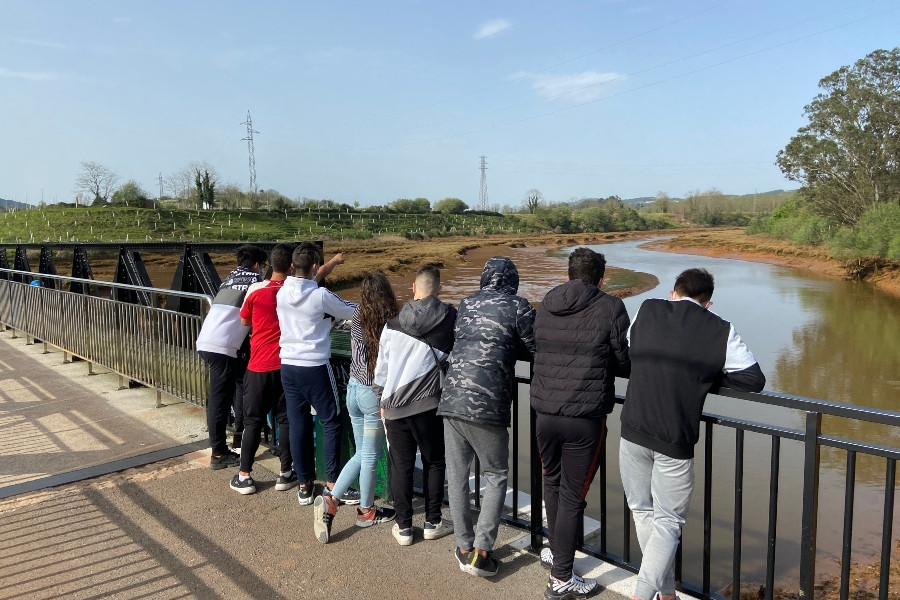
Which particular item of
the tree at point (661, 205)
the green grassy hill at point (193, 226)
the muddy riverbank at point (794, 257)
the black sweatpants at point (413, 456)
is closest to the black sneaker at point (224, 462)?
the black sweatpants at point (413, 456)

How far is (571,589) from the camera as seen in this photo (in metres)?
3.32

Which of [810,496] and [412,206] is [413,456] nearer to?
[810,496]

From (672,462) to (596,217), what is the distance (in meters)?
130

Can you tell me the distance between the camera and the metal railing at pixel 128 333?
623 cm

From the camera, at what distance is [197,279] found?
8500 mm

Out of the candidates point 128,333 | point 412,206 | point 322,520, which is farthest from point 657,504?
point 412,206

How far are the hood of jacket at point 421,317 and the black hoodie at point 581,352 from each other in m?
0.68

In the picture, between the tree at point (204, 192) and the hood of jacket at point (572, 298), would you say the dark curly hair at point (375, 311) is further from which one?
the tree at point (204, 192)

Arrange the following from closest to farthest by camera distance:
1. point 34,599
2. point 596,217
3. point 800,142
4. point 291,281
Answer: point 34,599, point 291,281, point 800,142, point 596,217

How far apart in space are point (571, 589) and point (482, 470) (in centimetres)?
73

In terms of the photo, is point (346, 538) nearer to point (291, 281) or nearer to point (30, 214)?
point (291, 281)

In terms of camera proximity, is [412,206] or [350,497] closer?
[350,497]

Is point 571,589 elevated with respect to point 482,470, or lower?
lower

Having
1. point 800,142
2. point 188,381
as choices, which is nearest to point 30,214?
point 800,142
